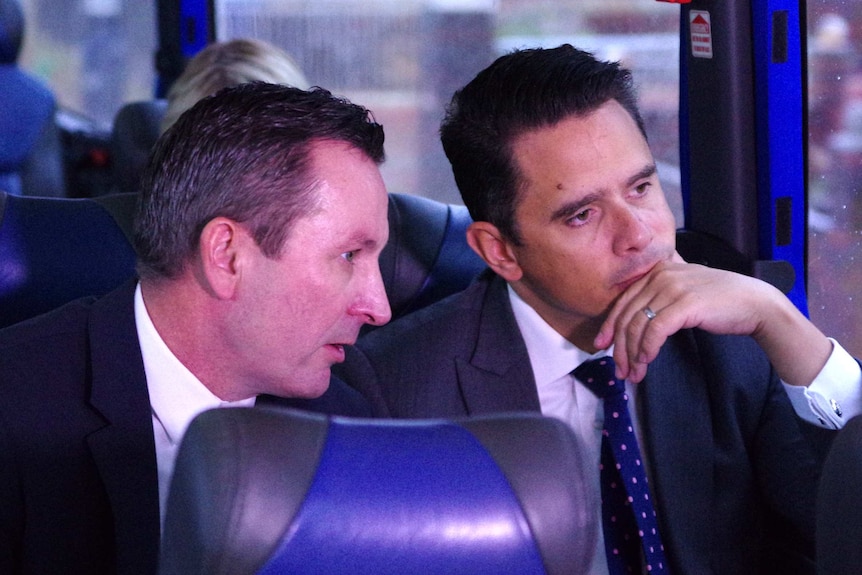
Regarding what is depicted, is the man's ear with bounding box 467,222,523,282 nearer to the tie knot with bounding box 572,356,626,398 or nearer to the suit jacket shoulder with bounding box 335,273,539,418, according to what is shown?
the suit jacket shoulder with bounding box 335,273,539,418

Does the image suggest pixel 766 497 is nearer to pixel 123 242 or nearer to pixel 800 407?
pixel 800 407

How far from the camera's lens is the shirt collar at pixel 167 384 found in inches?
60.4

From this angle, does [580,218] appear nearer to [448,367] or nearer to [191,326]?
[448,367]

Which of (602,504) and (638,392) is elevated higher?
(638,392)

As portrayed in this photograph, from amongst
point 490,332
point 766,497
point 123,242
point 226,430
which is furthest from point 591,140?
point 226,430

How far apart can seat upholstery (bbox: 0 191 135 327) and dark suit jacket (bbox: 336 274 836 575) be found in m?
0.45

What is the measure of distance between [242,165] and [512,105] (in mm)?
539

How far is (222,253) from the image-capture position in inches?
57.7

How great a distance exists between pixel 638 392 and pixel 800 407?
28 cm

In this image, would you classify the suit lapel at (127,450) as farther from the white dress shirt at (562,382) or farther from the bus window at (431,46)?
the bus window at (431,46)

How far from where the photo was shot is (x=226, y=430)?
2.80ft

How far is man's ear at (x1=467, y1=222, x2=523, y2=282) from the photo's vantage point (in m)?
1.86

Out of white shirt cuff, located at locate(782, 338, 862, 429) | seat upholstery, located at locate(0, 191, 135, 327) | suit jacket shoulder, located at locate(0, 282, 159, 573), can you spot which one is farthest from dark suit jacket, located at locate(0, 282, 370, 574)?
white shirt cuff, located at locate(782, 338, 862, 429)

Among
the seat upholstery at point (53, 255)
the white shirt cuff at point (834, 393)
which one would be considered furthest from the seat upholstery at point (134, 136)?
the white shirt cuff at point (834, 393)
